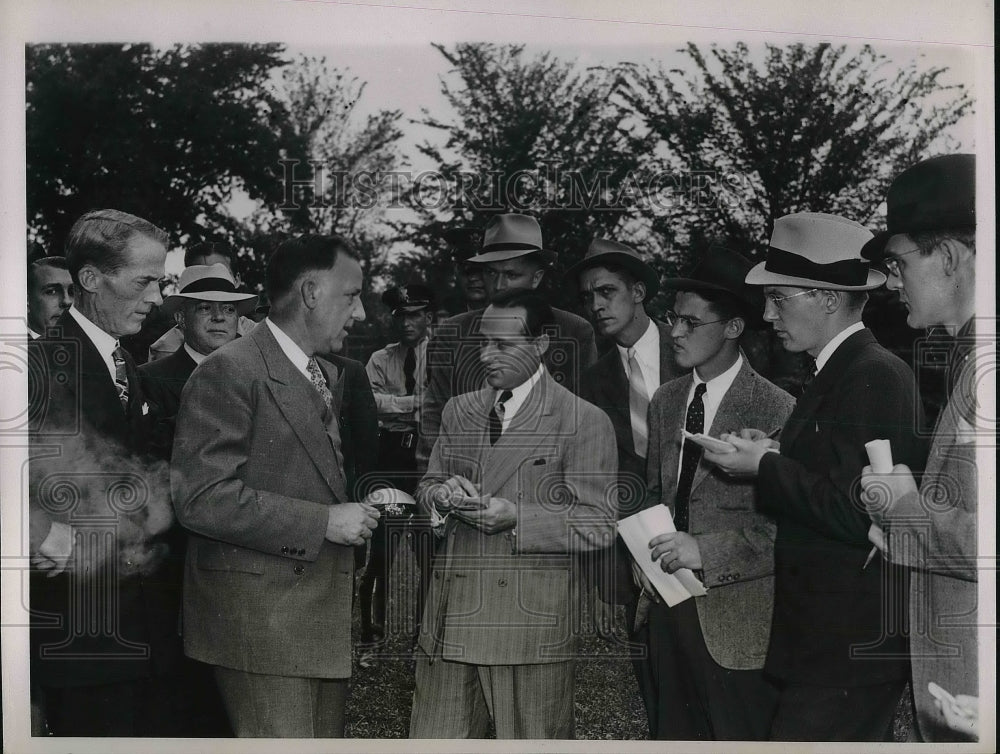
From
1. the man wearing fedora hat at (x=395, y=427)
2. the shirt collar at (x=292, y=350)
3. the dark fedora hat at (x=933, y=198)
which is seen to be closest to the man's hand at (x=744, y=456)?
the dark fedora hat at (x=933, y=198)

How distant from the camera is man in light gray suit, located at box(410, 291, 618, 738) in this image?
407 cm

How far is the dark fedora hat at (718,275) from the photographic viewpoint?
414cm

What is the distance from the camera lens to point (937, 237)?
4113mm

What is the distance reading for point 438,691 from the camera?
412 cm

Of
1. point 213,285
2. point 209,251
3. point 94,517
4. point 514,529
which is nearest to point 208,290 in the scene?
point 213,285

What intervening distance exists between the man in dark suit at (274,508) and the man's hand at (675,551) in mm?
1201

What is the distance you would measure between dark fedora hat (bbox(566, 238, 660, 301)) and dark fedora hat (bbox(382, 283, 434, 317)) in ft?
2.01

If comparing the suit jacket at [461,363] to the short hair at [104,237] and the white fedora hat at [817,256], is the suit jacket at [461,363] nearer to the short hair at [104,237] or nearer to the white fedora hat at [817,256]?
the white fedora hat at [817,256]

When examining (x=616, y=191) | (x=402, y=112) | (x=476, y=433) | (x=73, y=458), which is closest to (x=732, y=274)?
(x=616, y=191)

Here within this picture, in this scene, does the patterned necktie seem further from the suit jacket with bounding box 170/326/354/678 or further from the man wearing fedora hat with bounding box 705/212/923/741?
the man wearing fedora hat with bounding box 705/212/923/741

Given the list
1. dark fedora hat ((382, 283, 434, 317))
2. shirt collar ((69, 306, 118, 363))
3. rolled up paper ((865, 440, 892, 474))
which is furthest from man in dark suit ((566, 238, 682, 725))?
shirt collar ((69, 306, 118, 363))

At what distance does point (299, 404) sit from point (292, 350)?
0.76 ft

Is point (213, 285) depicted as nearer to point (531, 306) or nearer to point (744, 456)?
point (531, 306)

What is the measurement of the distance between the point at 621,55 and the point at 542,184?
68 cm
